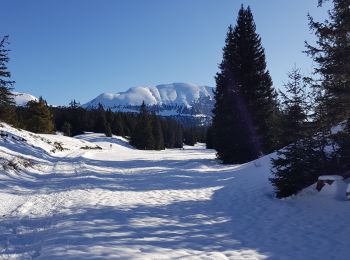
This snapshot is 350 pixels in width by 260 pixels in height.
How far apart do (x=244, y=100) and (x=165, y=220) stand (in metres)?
20.1

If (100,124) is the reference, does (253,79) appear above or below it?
above

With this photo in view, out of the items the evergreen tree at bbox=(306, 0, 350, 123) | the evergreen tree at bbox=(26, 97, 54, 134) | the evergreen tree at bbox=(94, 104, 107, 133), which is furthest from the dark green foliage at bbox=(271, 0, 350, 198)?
the evergreen tree at bbox=(94, 104, 107, 133)

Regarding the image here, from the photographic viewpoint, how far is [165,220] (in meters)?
10.7

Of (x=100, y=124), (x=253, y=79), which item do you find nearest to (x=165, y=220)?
(x=253, y=79)

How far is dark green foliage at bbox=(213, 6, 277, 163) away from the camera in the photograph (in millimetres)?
28922

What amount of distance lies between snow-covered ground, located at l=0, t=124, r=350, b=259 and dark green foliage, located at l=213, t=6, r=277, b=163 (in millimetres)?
10428

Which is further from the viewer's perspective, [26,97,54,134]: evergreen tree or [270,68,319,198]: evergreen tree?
[26,97,54,134]: evergreen tree

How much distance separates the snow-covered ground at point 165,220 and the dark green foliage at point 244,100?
34.2 ft

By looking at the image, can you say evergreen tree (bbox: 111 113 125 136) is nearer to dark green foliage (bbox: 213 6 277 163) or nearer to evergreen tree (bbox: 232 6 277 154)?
dark green foliage (bbox: 213 6 277 163)

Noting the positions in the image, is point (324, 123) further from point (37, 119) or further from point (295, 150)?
point (37, 119)

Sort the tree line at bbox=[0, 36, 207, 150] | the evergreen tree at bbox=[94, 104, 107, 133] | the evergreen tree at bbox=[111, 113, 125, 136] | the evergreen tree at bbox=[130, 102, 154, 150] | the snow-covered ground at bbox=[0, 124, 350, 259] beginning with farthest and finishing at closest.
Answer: the evergreen tree at bbox=[111, 113, 125, 136]
the evergreen tree at bbox=[94, 104, 107, 133]
the evergreen tree at bbox=[130, 102, 154, 150]
the tree line at bbox=[0, 36, 207, 150]
the snow-covered ground at bbox=[0, 124, 350, 259]

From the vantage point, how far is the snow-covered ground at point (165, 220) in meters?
7.86

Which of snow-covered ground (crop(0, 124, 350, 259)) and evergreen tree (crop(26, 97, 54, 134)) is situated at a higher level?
evergreen tree (crop(26, 97, 54, 134))

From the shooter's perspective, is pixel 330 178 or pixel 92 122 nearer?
pixel 330 178
